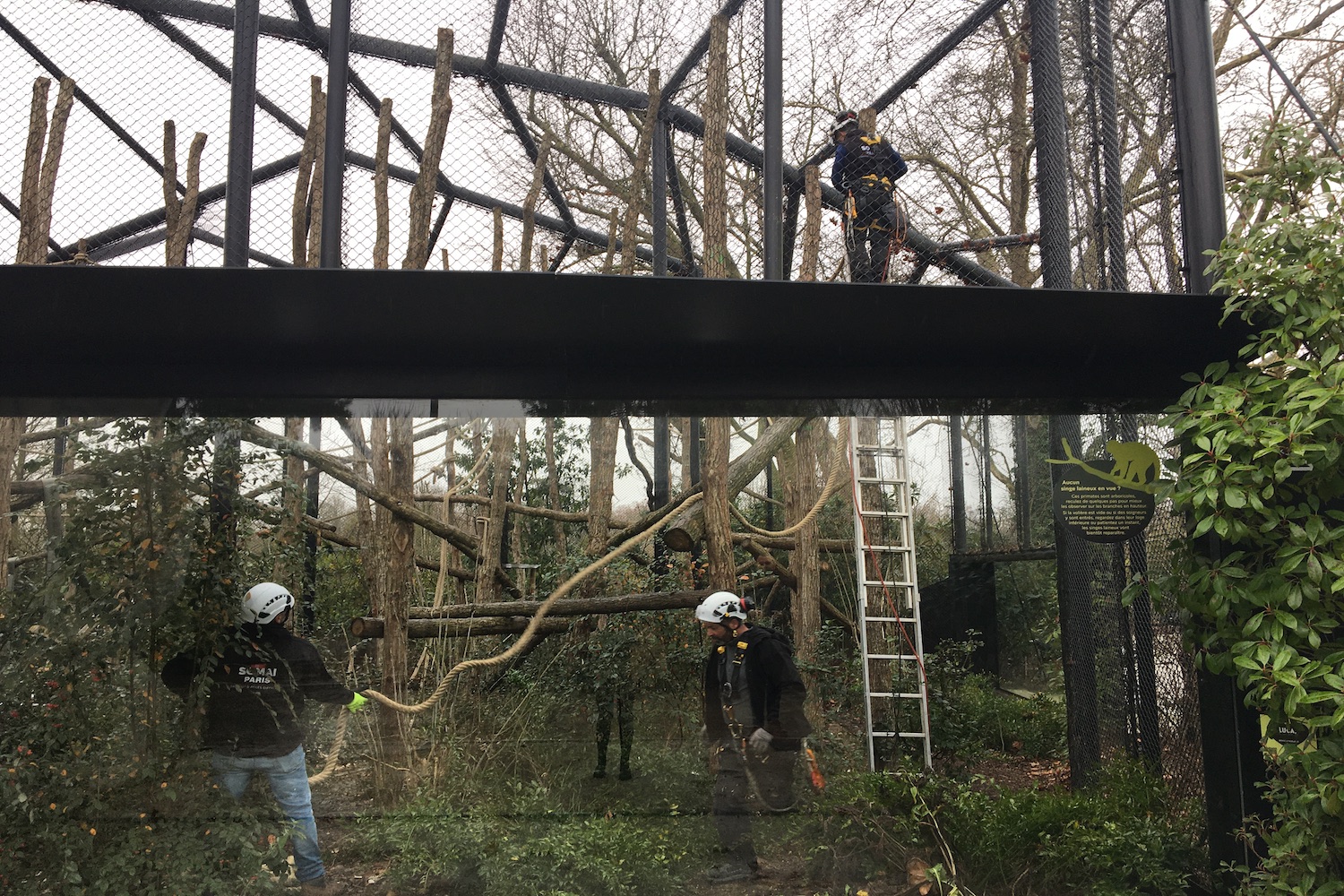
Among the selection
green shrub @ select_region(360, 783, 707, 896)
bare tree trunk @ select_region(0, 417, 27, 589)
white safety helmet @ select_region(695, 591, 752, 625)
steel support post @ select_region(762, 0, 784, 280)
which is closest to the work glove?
green shrub @ select_region(360, 783, 707, 896)

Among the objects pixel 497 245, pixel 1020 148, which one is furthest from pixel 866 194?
pixel 497 245

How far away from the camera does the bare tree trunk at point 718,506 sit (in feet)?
11.4

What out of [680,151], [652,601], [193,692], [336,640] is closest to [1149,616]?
[652,601]

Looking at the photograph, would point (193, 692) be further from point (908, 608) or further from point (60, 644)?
point (908, 608)

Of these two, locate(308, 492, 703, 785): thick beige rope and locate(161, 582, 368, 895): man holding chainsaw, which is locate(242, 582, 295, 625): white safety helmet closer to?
locate(161, 582, 368, 895): man holding chainsaw

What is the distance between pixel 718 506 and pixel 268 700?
174cm

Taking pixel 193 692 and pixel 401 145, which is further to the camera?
pixel 401 145

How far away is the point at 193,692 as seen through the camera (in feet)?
10.2

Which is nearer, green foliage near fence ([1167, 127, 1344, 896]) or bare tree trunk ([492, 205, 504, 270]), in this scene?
green foliage near fence ([1167, 127, 1344, 896])

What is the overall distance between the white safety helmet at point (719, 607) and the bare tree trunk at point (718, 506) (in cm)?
3

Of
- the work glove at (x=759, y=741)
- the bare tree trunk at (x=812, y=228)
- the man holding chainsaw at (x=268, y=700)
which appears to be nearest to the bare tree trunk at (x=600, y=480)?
the work glove at (x=759, y=741)

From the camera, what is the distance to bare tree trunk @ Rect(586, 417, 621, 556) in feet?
11.1

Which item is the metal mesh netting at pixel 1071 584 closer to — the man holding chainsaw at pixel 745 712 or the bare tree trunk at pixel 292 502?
the man holding chainsaw at pixel 745 712

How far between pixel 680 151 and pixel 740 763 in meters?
5.38
